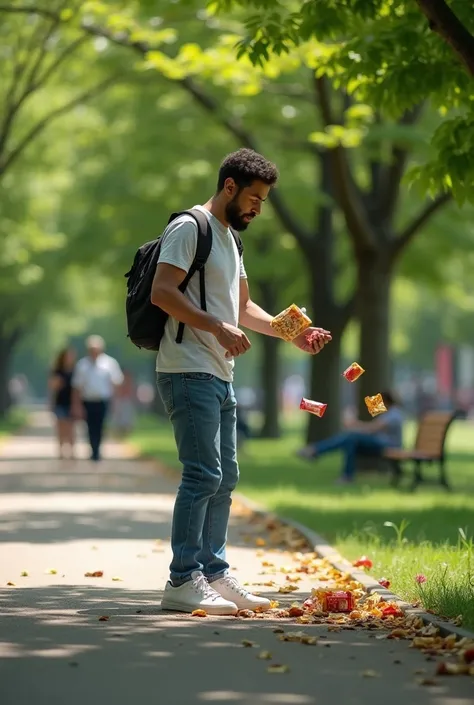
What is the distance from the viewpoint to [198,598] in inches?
320

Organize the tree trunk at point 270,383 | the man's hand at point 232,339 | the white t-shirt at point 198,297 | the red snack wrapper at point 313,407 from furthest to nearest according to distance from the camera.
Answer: the tree trunk at point 270,383, the red snack wrapper at point 313,407, the white t-shirt at point 198,297, the man's hand at point 232,339

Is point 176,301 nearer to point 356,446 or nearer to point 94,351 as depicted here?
point 356,446

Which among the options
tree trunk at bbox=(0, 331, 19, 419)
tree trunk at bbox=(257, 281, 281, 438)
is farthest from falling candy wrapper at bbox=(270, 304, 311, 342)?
tree trunk at bbox=(0, 331, 19, 419)

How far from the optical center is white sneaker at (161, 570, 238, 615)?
8.14 metres

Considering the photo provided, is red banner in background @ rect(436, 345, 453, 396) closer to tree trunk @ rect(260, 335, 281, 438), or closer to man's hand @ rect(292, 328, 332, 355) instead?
tree trunk @ rect(260, 335, 281, 438)

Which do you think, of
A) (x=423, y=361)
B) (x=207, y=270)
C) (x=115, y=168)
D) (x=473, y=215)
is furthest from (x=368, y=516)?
(x=423, y=361)

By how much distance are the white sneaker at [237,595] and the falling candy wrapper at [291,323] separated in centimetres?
130

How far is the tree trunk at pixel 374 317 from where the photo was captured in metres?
23.5

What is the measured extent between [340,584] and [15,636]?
2.88 m

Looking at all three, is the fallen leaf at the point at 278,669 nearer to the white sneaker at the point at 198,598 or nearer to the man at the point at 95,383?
the white sneaker at the point at 198,598

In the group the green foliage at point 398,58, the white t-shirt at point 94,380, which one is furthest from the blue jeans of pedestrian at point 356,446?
the green foliage at point 398,58

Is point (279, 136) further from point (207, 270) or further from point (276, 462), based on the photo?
point (207, 270)

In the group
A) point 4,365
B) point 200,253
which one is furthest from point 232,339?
point 4,365

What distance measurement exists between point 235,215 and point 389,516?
7.08 metres
